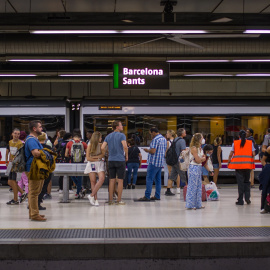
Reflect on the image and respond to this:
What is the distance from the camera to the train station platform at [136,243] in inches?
261

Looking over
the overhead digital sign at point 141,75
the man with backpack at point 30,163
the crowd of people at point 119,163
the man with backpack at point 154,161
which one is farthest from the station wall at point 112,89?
the man with backpack at point 30,163

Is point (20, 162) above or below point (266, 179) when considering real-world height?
above

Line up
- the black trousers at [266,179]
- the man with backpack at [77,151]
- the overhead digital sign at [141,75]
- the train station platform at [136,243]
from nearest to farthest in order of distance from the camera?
the train station platform at [136,243] < the black trousers at [266,179] < the man with backpack at [77,151] < the overhead digital sign at [141,75]

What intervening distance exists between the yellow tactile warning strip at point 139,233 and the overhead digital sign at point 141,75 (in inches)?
285

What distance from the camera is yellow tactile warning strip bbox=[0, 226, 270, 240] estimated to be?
7.12 metres

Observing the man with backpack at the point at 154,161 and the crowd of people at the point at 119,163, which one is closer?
the crowd of people at the point at 119,163

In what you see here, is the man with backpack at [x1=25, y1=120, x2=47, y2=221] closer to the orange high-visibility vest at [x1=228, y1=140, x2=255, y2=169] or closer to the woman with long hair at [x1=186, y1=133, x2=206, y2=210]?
the woman with long hair at [x1=186, y1=133, x2=206, y2=210]

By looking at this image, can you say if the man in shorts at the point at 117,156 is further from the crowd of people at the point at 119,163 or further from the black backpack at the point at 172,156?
the black backpack at the point at 172,156

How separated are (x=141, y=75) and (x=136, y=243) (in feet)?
27.5

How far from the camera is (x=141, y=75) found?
14477mm

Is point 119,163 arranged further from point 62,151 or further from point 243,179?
point 62,151

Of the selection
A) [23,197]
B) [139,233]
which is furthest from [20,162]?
[23,197]

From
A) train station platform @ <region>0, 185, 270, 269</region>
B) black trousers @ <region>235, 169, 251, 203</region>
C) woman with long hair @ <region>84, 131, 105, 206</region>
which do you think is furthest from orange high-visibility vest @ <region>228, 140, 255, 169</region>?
woman with long hair @ <region>84, 131, 105, 206</region>

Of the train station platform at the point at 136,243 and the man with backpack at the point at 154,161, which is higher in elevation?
the man with backpack at the point at 154,161
